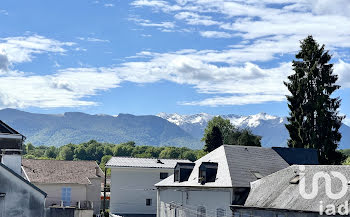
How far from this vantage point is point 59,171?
2982 inches

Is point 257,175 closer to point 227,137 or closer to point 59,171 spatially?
point 59,171

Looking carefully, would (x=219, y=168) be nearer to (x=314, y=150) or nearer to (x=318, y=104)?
(x=314, y=150)

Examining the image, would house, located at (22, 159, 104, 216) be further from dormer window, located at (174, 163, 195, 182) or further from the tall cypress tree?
the tall cypress tree

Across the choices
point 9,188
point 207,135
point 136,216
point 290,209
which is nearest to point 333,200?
point 290,209

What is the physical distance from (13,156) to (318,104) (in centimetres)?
3942

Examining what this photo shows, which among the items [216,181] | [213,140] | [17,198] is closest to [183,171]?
[216,181]

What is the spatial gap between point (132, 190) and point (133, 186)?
0.57 metres

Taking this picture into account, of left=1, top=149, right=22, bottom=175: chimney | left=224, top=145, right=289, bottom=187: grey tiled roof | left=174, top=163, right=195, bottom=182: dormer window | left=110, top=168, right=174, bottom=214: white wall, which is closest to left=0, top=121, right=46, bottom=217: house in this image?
left=1, top=149, right=22, bottom=175: chimney

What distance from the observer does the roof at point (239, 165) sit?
46719mm

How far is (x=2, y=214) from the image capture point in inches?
1253

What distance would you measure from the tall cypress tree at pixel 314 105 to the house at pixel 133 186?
19376 mm

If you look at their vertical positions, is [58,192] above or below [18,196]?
above

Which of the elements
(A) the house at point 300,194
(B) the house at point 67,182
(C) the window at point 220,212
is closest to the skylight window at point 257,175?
(A) the house at point 300,194

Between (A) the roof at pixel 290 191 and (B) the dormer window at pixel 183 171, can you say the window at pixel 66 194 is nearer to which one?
(B) the dormer window at pixel 183 171
